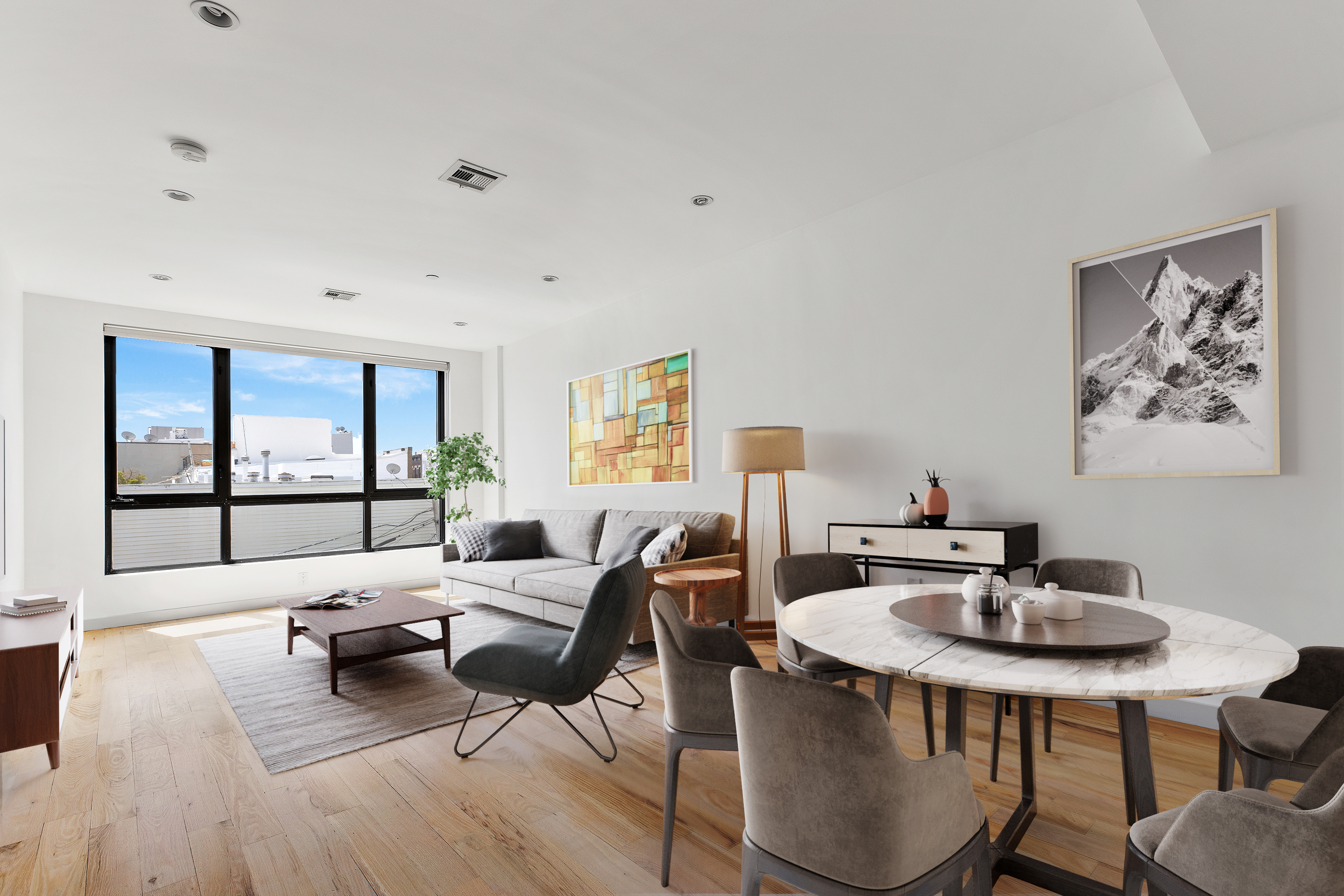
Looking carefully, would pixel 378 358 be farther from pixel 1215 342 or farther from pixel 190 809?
pixel 1215 342

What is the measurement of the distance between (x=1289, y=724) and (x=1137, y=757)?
1.76 feet

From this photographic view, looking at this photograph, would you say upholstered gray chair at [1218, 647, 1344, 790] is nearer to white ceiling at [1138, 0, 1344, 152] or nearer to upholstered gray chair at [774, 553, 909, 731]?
upholstered gray chair at [774, 553, 909, 731]

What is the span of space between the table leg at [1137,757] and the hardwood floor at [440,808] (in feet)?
1.86

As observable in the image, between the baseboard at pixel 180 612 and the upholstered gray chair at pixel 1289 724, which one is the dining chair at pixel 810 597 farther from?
the baseboard at pixel 180 612

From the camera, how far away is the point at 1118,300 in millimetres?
3105

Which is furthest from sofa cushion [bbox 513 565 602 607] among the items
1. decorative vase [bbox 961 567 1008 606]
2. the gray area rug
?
decorative vase [bbox 961 567 1008 606]

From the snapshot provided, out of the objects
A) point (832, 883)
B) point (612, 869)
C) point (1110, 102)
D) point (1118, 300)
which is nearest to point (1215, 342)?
point (1118, 300)

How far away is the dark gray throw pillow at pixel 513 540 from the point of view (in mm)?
6230

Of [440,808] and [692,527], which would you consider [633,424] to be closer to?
[692,527]

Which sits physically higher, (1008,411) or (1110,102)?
(1110,102)

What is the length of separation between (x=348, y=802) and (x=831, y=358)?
3497mm

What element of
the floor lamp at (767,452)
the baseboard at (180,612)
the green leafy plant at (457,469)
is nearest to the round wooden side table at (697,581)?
the floor lamp at (767,452)

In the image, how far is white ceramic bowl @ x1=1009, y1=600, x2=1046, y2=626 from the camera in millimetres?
1700

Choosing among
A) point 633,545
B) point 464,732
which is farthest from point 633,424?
point 464,732
